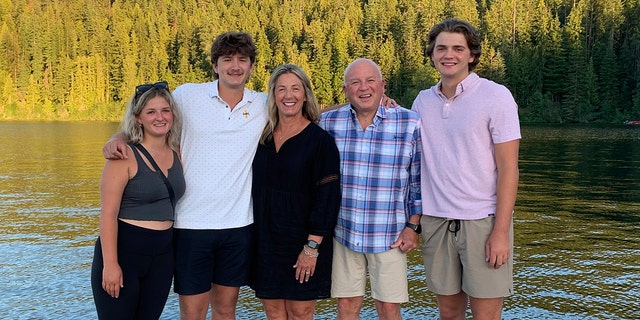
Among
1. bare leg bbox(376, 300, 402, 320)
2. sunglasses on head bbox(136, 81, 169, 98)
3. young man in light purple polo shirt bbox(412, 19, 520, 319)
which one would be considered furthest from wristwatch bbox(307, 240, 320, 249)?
sunglasses on head bbox(136, 81, 169, 98)

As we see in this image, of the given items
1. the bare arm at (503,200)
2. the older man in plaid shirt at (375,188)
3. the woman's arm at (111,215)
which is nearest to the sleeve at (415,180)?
the older man in plaid shirt at (375,188)

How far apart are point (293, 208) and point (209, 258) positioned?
0.79 m

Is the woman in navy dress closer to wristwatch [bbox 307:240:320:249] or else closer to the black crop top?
wristwatch [bbox 307:240:320:249]

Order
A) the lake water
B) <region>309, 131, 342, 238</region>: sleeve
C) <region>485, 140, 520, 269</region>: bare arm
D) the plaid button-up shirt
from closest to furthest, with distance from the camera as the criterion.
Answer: <region>485, 140, 520, 269</region>: bare arm, <region>309, 131, 342, 238</region>: sleeve, the plaid button-up shirt, the lake water

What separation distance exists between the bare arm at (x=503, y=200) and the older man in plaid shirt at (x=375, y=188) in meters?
0.64

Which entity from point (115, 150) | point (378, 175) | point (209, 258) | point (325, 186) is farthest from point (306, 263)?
point (115, 150)

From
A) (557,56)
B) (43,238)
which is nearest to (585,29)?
(557,56)

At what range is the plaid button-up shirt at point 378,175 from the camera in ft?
14.2

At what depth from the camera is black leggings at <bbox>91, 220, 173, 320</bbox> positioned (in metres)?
3.90

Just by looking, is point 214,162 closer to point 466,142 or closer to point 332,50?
point 466,142

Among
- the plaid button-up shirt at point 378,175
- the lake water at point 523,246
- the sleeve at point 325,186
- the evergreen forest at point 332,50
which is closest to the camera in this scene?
the sleeve at point 325,186

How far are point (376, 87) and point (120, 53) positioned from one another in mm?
108073

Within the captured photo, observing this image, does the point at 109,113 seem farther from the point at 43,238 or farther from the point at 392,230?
the point at 392,230

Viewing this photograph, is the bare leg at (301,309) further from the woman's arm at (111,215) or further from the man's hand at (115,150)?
the man's hand at (115,150)
